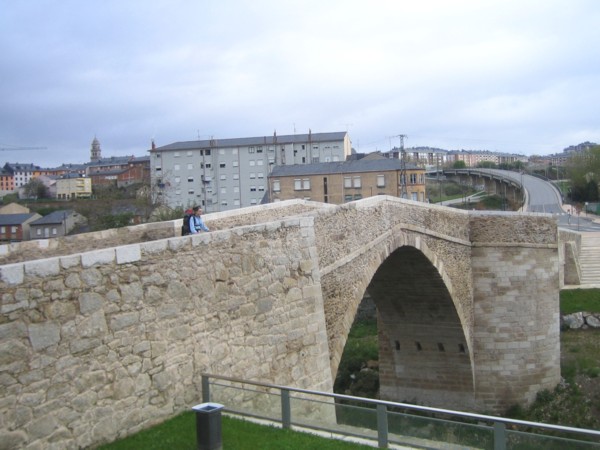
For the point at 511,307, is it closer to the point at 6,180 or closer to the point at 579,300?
the point at 579,300

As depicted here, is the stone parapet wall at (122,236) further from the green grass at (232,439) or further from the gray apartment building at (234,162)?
the gray apartment building at (234,162)

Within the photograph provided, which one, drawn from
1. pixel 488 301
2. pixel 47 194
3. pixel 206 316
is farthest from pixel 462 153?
pixel 206 316

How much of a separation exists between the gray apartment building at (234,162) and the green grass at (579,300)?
34358 millimetres

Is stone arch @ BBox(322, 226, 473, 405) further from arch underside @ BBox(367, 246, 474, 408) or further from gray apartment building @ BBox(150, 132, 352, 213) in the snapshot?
gray apartment building @ BBox(150, 132, 352, 213)

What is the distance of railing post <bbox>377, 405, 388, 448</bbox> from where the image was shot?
7.35 meters

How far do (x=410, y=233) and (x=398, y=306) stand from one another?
→ 473cm

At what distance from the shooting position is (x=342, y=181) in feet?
163

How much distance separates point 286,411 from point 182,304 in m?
1.71

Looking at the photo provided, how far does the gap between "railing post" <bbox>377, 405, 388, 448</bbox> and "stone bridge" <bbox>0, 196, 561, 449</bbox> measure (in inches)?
85.4

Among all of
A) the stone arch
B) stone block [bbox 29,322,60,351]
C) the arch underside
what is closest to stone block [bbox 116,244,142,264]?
stone block [bbox 29,322,60,351]

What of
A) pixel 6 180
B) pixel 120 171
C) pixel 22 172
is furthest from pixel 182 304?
pixel 22 172

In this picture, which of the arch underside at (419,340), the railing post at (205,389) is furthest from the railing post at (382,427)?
the arch underside at (419,340)

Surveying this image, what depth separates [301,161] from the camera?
202 ft

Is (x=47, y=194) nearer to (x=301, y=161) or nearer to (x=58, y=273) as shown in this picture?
(x=301, y=161)
